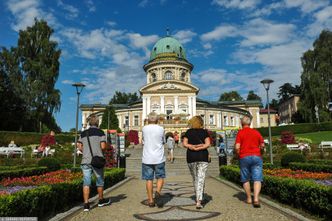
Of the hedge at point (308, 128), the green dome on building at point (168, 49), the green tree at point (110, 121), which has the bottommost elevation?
the hedge at point (308, 128)

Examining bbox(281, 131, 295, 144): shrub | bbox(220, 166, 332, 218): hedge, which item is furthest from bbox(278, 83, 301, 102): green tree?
bbox(220, 166, 332, 218): hedge

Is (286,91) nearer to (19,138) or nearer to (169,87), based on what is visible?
(169,87)

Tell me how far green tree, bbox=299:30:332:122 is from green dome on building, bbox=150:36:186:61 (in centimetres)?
2868

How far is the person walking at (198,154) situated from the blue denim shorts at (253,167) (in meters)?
0.81

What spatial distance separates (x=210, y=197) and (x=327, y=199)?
3.52 m

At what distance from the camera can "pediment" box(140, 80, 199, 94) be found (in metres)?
60.8

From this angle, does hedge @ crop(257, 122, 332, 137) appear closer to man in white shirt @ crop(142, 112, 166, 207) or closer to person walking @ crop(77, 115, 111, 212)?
man in white shirt @ crop(142, 112, 166, 207)

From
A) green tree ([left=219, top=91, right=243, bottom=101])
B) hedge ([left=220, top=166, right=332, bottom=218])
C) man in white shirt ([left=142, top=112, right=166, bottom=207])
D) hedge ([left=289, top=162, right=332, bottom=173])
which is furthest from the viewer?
green tree ([left=219, top=91, right=243, bottom=101])

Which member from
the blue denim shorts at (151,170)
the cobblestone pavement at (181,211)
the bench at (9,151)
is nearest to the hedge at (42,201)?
the cobblestone pavement at (181,211)

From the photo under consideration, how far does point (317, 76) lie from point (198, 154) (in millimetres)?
43993

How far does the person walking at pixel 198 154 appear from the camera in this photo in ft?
22.9

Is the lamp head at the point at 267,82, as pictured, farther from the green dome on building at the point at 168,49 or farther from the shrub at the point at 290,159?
the green dome on building at the point at 168,49

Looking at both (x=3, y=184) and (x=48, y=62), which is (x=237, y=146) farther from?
(x=48, y=62)

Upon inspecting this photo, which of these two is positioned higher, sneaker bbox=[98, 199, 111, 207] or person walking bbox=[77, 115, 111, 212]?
person walking bbox=[77, 115, 111, 212]
